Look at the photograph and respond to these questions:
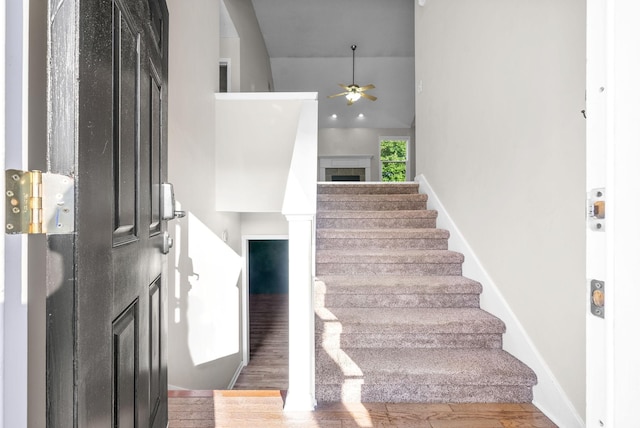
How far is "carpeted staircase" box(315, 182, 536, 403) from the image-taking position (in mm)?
1800

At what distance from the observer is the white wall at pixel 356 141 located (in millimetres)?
9094

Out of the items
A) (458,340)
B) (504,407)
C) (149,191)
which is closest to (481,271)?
(458,340)

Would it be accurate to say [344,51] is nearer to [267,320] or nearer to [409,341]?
[267,320]

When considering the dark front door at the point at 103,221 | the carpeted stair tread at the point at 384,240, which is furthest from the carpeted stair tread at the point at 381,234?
the dark front door at the point at 103,221

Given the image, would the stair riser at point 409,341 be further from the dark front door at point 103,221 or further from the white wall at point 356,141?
the white wall at point 356,141

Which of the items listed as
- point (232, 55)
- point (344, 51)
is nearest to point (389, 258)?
point (232, 55)

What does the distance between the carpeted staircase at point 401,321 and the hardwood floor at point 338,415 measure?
6 cm

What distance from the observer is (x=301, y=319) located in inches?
69.0

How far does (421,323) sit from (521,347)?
51cm

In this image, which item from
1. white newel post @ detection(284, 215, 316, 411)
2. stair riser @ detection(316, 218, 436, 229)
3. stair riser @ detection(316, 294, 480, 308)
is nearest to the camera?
white newel post @ detection(284, 215, 316, 411)

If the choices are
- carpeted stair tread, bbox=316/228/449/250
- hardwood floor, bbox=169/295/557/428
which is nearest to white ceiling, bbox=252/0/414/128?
carpeted stair tread, bbox=316/228/449/250
